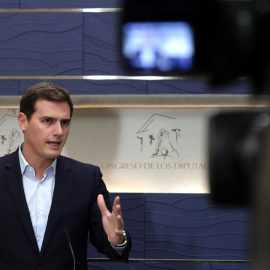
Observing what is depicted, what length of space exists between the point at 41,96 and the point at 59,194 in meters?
0.40

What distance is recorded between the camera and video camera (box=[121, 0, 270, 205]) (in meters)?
0.91

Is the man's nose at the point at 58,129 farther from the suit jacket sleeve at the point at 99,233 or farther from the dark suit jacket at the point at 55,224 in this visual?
the suit jacket sleeve at the point at 99,233

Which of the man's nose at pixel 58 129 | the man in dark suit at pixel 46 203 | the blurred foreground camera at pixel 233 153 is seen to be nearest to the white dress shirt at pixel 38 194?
the man in dark suit at pixel 46 203

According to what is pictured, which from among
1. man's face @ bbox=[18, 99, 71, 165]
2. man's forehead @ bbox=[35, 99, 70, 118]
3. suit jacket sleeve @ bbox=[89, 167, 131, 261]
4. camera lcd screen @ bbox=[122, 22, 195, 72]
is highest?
camera lcd screen @ bbox=[122, 22, 195, 72]

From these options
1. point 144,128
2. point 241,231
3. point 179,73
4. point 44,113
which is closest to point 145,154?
point 144,128

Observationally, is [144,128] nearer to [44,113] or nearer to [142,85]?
[142,85]

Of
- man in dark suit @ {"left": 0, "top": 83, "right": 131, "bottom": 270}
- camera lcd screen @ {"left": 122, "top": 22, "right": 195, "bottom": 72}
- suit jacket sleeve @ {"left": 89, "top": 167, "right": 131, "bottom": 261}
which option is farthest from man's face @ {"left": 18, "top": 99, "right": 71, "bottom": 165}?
camera lcd screen @ {"left": 122, "top": 22, "right": 195, "bottom": 72}

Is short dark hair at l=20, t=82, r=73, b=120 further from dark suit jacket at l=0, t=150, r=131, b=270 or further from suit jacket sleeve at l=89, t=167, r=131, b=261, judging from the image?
suit jacket sleeve at l=89, t=167, r=131, b=261

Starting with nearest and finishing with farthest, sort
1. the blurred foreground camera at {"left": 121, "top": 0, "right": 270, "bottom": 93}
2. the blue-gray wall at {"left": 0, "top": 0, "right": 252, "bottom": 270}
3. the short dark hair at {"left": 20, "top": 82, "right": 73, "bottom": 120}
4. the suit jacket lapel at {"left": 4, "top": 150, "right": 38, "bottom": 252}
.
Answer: the blurred foreground camera at {"left": 121, "top": 0, "right": 270, "bottom": 93} → the suit jacket lapel at {"left": 4, "top": 150, "right": 38, "bottom": 252} → the short dark hair at {"left": 20, "top": 82, "right": 73, "bottom": 120} → the blue-gray wall at {"left": 0, "top": 0, "right": 252, "bottom": 270}

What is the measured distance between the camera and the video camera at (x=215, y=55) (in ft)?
3.00

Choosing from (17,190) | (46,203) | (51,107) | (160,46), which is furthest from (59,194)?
(160,46)

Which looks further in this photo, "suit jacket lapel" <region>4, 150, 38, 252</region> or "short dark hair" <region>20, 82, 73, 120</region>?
"short dark hair" <region>20, 82, 73, 120</region>

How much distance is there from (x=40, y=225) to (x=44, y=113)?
45 centimetres

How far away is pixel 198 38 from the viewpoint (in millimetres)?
991
